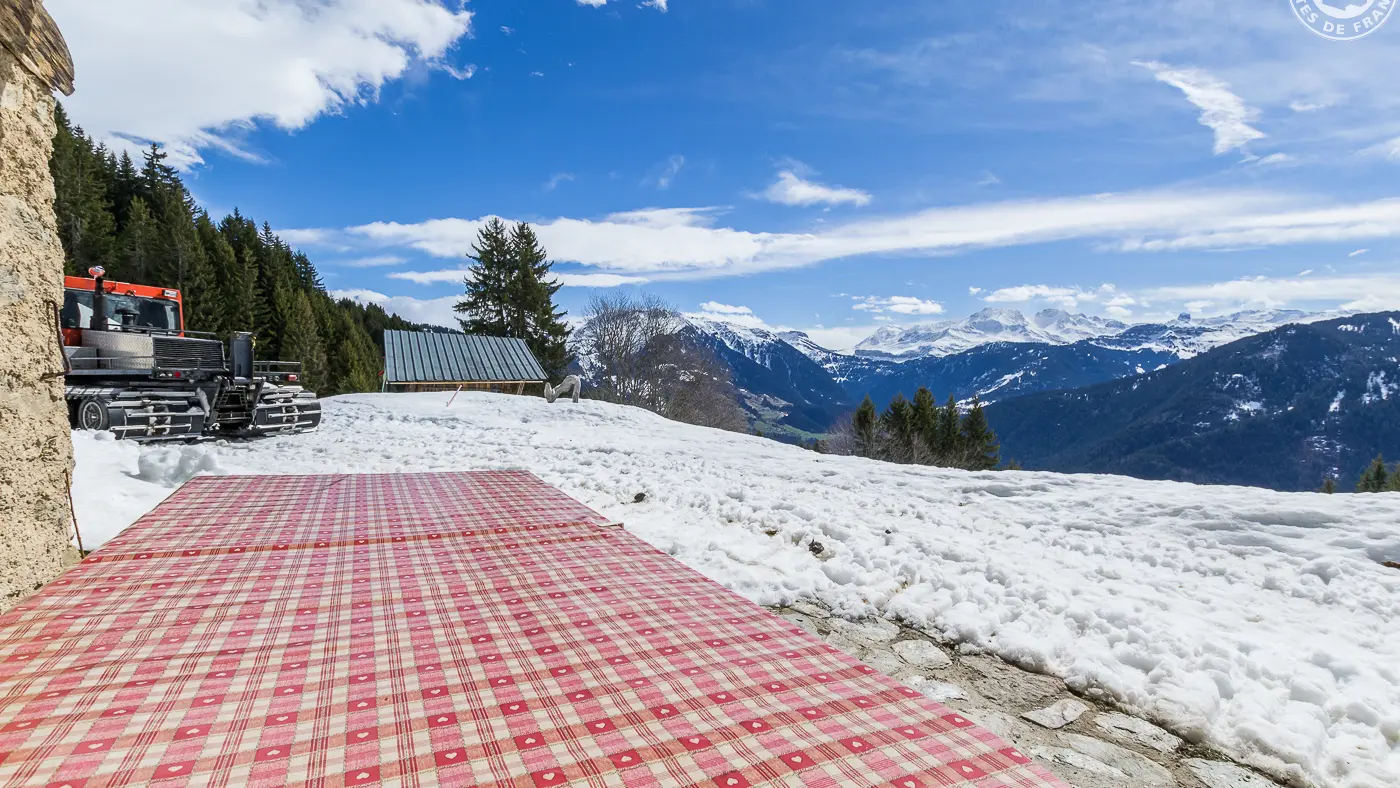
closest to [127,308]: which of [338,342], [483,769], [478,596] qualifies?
A: [478,596]

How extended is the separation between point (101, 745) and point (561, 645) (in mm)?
1408

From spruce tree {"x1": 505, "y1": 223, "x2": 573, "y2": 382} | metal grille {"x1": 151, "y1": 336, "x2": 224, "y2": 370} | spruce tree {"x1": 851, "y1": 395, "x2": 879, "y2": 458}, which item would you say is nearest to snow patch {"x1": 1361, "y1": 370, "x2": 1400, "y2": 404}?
spruce tree {"x1": 851, "y1": 395, "x2": 879, "y2": 458}

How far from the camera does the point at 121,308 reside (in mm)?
9172

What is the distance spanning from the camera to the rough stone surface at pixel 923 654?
2961mm

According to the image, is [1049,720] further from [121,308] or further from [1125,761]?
[121,308]

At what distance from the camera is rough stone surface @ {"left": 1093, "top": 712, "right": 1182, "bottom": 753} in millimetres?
2332

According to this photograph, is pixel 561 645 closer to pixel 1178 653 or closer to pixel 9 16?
pixel 1178 653

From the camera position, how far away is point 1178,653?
299cm

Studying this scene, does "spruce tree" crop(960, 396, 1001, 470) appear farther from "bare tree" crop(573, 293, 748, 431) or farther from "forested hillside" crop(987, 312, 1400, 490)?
"forested hillside" crop(987, 312, 1400, 490)

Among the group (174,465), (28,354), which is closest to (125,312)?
(174,465)

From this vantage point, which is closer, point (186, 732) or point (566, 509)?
point (186, 732)

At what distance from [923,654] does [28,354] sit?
4.63 metres

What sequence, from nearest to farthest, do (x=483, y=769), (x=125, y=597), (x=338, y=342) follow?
(x=483, y=769)
(x=125, y=597)
(x=338, y=342)

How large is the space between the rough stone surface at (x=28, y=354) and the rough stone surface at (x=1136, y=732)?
4770 mm
